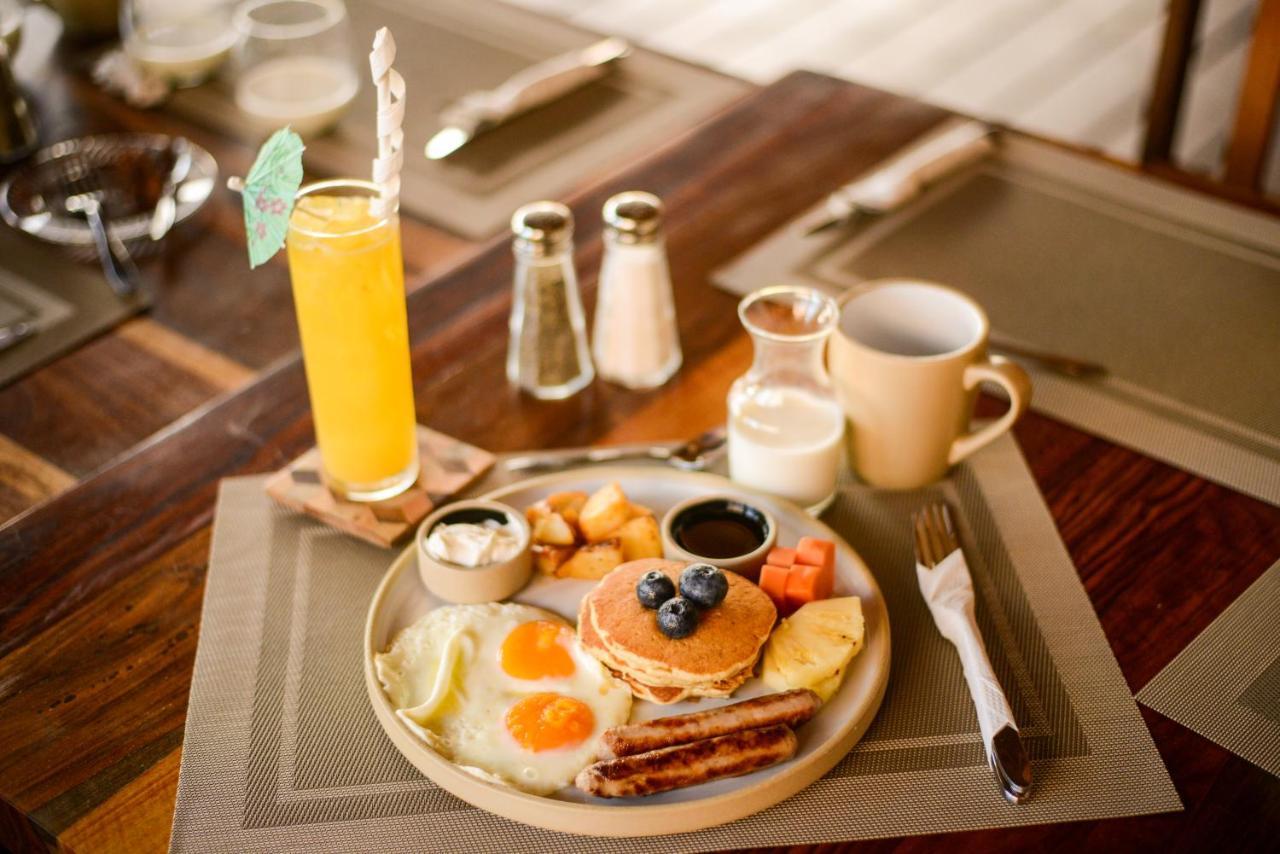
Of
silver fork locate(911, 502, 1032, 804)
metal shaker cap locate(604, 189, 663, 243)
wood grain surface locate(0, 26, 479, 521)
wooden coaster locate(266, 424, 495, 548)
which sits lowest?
wood grain surface locate(0, 26, 479, 521)

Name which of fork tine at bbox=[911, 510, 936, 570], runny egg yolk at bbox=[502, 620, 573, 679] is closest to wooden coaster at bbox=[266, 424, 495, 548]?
runny egg yolk at bbox=[502, 620, 573, 679]

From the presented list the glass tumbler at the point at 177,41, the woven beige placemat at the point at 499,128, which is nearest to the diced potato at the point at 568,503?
the woven beige placemat at the point at 499,128

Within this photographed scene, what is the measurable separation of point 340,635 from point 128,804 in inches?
9.3

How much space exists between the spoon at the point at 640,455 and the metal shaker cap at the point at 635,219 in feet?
0.80

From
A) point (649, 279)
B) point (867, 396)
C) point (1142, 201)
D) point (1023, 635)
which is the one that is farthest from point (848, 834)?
point (1142, 201)

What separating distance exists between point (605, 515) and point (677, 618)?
8.5 inches

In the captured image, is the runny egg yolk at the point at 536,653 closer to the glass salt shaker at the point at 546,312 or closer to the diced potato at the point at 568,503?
the diced potato at the point at 568,503

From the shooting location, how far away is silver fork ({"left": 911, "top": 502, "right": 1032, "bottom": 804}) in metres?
1.02

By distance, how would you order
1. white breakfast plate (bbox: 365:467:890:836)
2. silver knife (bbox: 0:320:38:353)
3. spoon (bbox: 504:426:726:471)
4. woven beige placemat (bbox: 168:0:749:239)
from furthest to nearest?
woven beige placemat (bbox: 168:0:749:239) → silver knife (bbox: 0:320:38:353) → spoon (bbox: 504:426:726:471) → white breakfast plate (bbox: 365:467:890:836)

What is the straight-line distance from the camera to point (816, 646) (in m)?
1.08

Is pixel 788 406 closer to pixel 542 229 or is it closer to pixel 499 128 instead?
pixel 542 229

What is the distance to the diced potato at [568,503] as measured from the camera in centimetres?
126

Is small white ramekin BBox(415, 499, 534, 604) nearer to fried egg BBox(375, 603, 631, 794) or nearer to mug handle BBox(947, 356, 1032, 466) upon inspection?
fried egg BBox(375, 603, 631, 794)

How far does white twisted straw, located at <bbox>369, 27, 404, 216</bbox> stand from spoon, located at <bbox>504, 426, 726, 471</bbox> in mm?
347
